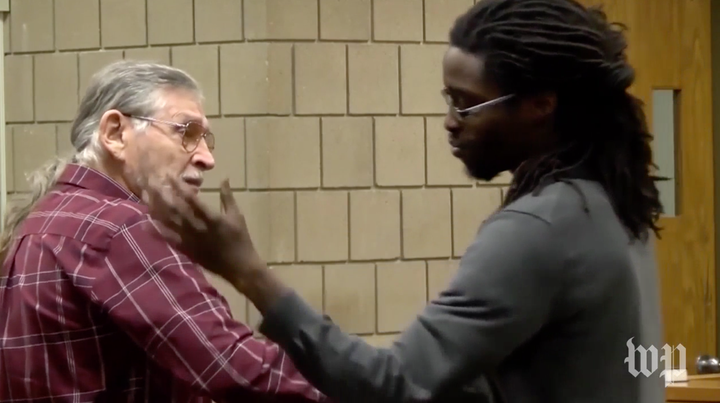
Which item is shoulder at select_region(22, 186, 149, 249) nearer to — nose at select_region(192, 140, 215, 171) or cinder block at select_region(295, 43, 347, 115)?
nose at select_region(192, 140, 215, 171)

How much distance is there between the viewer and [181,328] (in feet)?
4.25

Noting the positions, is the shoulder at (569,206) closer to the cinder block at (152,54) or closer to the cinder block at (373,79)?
the cinder block at (373,79)

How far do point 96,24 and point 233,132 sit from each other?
2.01 ft

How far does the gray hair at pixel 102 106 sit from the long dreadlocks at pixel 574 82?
0.66m

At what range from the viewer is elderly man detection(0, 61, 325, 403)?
1298mm

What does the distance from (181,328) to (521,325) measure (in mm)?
563

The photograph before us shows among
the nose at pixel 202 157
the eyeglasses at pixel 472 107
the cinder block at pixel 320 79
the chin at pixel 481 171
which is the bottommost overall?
the chin at pixel 481 171

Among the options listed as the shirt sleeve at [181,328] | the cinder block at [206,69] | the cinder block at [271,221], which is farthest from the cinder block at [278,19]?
the shirt sleeve at [181,328]

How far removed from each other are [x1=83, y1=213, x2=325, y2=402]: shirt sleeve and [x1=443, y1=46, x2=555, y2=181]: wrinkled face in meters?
0.46

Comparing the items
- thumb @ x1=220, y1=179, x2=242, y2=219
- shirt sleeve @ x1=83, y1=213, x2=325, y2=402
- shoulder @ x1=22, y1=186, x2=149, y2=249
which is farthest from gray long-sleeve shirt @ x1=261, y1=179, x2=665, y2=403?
shoulder @ x1=22, y1=186, x2=149, y2=249

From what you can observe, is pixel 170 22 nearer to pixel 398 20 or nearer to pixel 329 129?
pixel 329 129

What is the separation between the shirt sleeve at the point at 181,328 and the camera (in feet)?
4.25

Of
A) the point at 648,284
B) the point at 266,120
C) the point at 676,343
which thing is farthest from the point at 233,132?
the point at 648,284

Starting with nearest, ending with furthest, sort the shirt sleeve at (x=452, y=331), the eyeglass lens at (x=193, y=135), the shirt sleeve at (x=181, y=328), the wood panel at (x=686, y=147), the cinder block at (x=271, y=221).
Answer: the shirt sleeve at (x=452, y=331) → the shirt sleeve at (x=181, y=328) → the eyeglass lens at (x=193, y=135) → the cinder block at (x=271, y=221) → the wood panel at (x=686, y=147)
